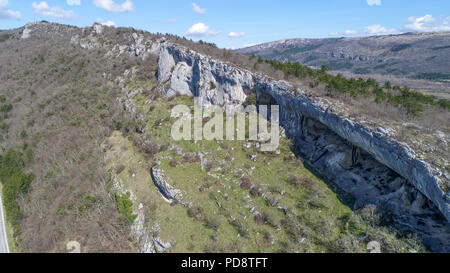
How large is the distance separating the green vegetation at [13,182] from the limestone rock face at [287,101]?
73.1 feet

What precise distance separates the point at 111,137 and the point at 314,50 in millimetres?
205346

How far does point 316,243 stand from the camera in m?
13.6

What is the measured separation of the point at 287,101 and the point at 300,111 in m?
1.91

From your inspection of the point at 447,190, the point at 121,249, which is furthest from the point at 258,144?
the point at 121,249

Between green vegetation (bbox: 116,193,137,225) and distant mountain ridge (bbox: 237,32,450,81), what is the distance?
9732 centimetres

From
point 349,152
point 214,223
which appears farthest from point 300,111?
point 214,223

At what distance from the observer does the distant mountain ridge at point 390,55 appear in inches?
3580

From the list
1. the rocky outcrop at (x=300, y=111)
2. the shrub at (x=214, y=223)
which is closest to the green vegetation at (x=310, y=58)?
the rocky outcrop at (x=300, y=111)

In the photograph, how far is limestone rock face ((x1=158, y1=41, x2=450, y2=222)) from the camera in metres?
11.9

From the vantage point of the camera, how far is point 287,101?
22578mm

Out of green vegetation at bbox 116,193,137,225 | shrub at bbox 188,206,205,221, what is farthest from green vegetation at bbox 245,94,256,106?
green vegetation at bbox 116,193,137,225

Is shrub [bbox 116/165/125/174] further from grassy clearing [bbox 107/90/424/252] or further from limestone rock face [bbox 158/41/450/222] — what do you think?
limestone rock face [bbox 158/41/450/222]

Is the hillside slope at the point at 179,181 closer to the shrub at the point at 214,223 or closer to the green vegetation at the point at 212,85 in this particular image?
the shrub at the point at 214,223

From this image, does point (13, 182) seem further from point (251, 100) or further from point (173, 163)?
point (251, 100)
